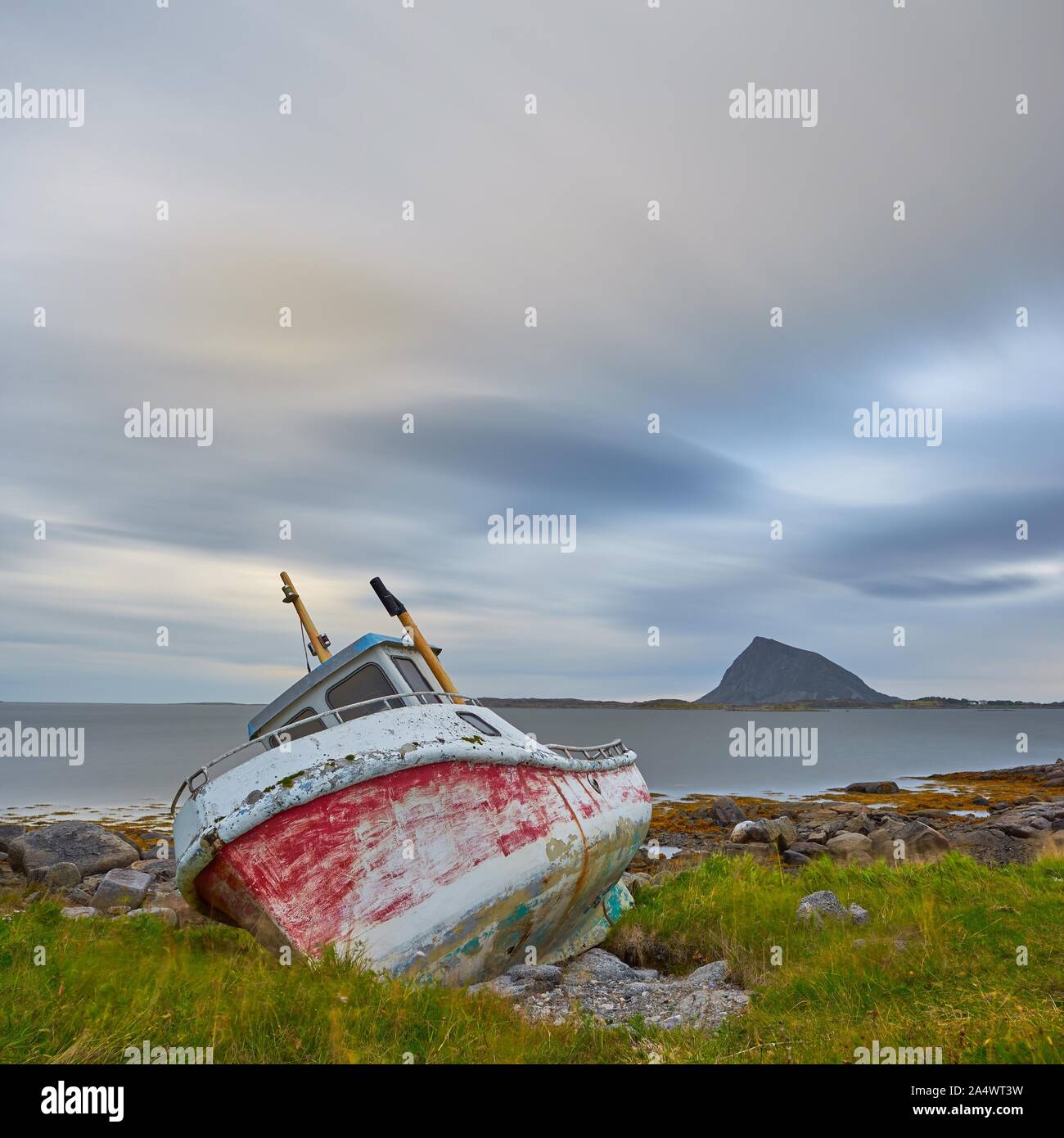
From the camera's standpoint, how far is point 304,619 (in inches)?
527

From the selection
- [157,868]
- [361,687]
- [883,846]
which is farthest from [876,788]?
[361,687]

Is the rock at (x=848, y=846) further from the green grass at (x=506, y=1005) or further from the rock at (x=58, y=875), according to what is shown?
the rock at (x=58, y=875)

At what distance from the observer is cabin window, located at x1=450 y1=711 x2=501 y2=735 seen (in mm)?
9286

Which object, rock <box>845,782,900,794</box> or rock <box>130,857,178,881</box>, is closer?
rock <box>130,857,178,881</box>

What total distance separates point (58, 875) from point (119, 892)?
3758 millimetres

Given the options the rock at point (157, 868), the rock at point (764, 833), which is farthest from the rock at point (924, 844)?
the rock at point (157, 868)

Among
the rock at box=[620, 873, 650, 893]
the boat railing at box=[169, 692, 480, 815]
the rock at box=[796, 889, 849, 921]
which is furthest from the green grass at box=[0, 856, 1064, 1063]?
the rock at box=[620, 873, 650, 893]

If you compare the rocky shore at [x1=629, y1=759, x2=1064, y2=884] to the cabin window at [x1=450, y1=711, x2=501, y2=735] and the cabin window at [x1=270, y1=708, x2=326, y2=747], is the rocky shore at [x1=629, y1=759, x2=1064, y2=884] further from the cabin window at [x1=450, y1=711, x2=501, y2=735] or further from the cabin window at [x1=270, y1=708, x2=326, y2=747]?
the cabin window at [x1=270, y1=708, x2=326, y2=747]

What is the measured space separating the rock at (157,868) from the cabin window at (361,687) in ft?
45.4

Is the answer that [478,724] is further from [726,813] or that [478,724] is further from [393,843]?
[726,813]

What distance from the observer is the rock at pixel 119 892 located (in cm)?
1638

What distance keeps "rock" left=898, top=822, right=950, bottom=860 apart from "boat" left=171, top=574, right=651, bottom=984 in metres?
12.7

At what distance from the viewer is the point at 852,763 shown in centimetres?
7175
